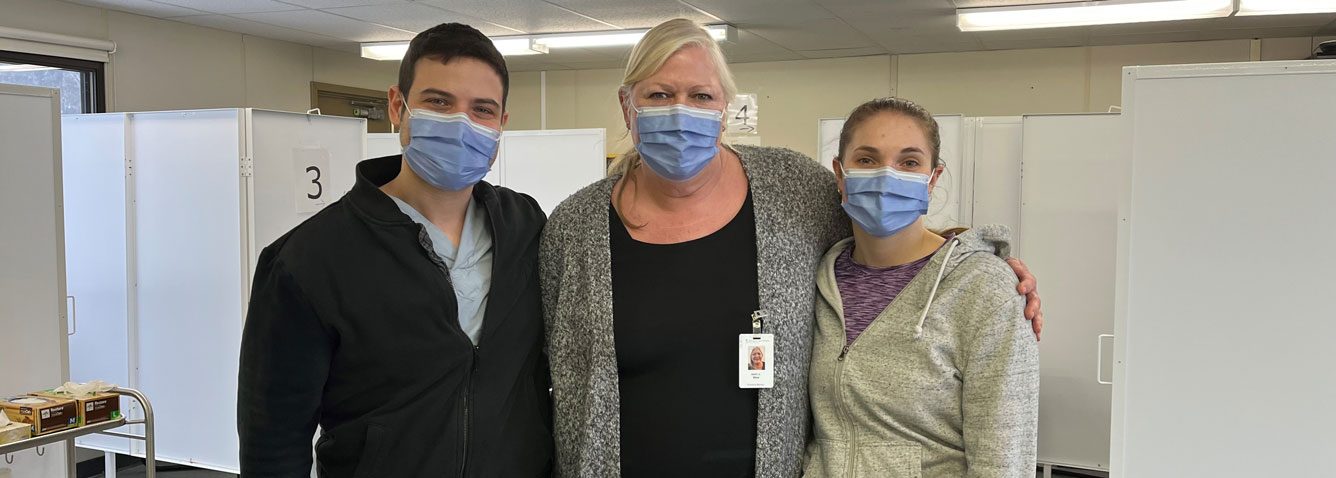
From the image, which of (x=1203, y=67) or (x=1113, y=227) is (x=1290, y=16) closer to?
(x=1113, y=227)

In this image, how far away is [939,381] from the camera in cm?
143

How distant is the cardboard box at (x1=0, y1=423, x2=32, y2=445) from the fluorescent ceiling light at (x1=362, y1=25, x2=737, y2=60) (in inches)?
182

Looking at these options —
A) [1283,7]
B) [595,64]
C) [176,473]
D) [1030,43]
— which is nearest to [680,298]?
[176,473]

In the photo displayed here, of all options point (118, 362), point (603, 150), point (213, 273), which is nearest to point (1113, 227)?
point (603, 150)

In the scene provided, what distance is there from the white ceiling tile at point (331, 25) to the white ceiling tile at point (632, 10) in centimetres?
179

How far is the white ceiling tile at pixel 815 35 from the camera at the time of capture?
268 inches

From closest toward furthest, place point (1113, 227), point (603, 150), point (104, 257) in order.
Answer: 1. point (1113, 227)
2. point (104, 257)
3. point (603, 150)

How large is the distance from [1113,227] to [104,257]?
538 centimetres

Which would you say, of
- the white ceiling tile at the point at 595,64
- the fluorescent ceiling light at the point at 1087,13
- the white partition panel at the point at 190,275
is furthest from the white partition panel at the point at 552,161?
the white ceiling tile at the point at 595,64

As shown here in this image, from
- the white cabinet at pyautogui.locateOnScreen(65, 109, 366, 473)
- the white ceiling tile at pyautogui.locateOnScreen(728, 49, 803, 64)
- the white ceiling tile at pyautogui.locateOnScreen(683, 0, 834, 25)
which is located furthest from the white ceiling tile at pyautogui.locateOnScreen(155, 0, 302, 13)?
the white ceiling tile at pyautogui.locateOnScreen(728, 49, 803, 64)

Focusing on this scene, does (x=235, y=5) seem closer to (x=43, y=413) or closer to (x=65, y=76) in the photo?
(x=65, y=76)

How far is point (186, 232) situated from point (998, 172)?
428 cm

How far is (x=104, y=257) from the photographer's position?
492 cm

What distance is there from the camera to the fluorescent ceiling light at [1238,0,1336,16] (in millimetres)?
5457
